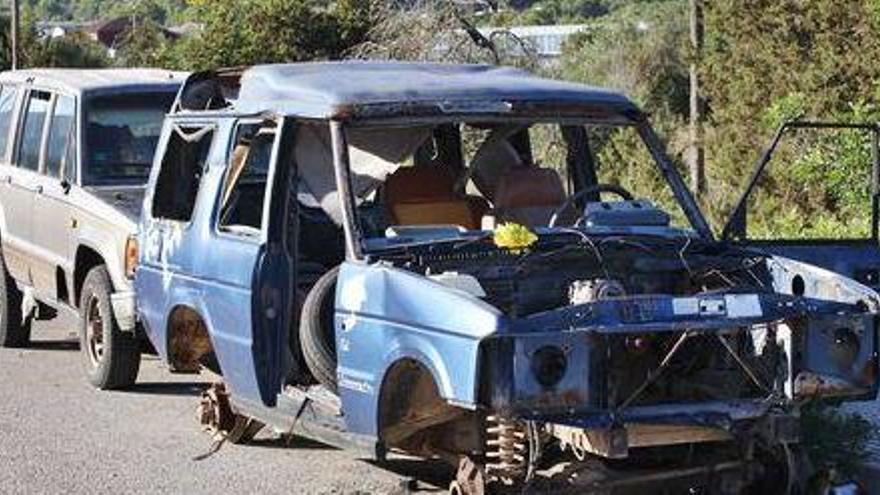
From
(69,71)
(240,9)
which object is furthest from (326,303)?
(240,9)

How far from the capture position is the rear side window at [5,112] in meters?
12.3

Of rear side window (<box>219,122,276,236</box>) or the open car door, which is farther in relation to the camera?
the open car door

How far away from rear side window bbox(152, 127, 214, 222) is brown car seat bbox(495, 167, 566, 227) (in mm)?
1783

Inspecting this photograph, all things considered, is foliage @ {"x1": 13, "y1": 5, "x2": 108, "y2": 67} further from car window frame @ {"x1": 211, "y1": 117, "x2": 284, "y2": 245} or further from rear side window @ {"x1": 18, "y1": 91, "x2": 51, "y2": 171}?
car window frame @ {"x1": 211, "y1": 117, "x2": 284, "y2": 245}

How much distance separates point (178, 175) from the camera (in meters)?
8.99

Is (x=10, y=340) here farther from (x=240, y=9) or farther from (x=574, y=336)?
(x=240, y=9)

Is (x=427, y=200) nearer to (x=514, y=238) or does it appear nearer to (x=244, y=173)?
(x=244, y=173)

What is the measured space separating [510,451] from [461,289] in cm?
68

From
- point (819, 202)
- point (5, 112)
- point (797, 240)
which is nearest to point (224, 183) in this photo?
point (797, 240)

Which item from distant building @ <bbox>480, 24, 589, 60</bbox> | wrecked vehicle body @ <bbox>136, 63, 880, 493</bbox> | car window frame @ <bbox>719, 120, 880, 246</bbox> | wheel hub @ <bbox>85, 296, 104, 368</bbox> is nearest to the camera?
wrecked vehicle body @ <bbox>136, 63, 880, 493</bbox>

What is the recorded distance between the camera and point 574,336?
6.05 meters

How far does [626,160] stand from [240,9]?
16.3 m

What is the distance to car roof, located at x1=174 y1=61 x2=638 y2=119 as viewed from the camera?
7.33m

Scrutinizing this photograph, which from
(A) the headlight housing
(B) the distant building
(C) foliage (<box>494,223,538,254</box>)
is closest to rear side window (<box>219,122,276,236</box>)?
(C) foliage (<box>494,223,538,254</box>)
